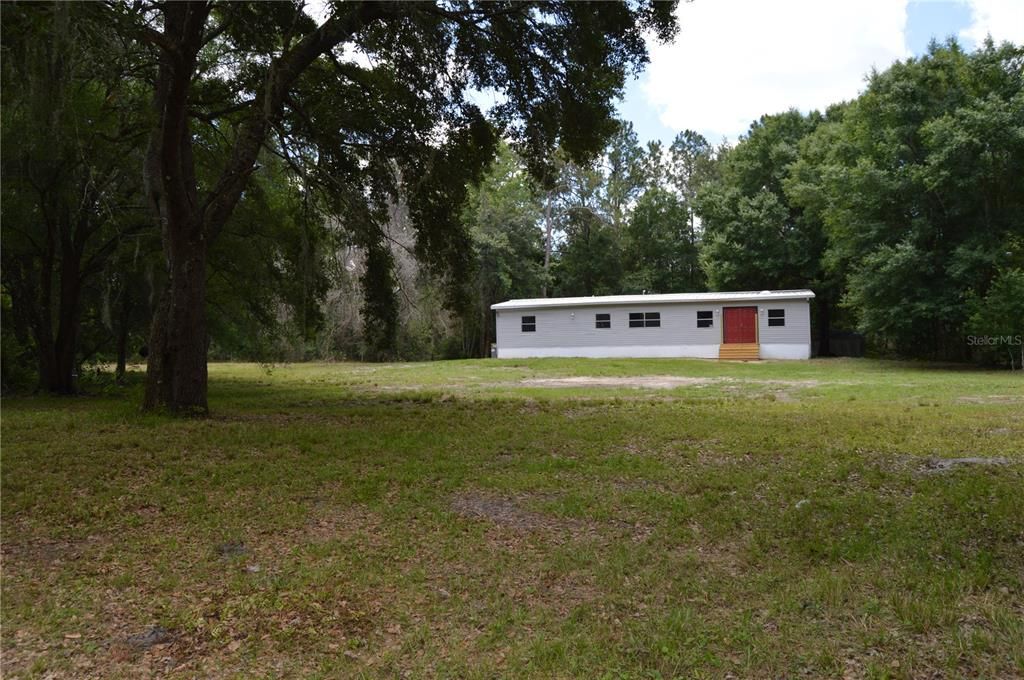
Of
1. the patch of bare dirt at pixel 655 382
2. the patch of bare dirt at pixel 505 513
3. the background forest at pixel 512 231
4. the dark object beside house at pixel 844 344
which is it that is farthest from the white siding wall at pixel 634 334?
the patch of bare dirt at pixel 505 513

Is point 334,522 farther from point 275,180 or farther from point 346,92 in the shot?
point 275,180

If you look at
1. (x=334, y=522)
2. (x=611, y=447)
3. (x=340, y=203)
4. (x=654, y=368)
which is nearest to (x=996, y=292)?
(x=654, y=368)

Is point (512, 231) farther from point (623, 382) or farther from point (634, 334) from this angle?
point (623, 382)

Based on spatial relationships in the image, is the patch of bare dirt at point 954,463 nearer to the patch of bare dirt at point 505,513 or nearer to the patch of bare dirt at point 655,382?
the patch of bare dirt at point 505,513

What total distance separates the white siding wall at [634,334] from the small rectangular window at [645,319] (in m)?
0.15

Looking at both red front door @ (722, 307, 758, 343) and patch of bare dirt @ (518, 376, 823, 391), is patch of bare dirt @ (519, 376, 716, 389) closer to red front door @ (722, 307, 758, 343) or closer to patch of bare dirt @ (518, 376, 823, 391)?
patch of bare dirt @ (518, 376, 823, 391)

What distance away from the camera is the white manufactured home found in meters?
26.9

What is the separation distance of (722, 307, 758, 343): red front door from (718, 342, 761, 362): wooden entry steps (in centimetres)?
17

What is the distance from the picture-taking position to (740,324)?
27.4m

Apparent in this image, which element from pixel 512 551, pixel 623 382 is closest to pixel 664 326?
pixel 623 382

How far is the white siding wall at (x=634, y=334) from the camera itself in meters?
26.8

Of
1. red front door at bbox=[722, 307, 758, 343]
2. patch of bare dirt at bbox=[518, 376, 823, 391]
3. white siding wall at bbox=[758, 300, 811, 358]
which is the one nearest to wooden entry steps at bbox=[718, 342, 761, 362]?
red front door at bbox=[722, 307, 758, 343]

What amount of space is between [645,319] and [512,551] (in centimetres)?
2470

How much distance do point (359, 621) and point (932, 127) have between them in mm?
23524
